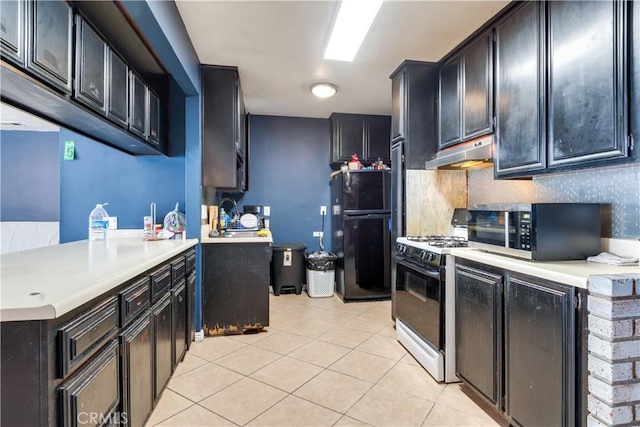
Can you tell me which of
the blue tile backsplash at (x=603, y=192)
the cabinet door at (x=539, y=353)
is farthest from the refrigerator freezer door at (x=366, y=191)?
the cabinet door at (x=539, y=353)

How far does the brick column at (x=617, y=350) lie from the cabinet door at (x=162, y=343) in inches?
77.6

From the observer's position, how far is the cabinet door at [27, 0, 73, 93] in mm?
1229

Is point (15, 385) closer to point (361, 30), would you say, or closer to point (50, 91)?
point (50, 91)

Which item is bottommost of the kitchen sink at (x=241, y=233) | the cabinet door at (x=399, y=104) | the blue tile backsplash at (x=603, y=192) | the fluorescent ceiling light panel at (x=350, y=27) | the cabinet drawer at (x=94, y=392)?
the cabinet drawer at (x=94, y=392)

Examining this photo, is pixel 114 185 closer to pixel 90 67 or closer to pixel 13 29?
pixel 90 67

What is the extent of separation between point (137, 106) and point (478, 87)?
250 centimetres

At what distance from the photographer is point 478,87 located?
2.28 metres

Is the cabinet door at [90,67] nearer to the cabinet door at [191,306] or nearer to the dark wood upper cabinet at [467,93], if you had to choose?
the cabinet door at [191,306]

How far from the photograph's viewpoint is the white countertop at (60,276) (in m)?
0.83

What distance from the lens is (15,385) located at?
2.72 feet

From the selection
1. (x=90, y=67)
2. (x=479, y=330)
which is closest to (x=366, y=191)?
(x=479, y=330)

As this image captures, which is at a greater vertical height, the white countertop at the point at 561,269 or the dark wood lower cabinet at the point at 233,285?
the white countertop at the point at 561,269

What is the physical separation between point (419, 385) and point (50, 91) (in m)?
2.60

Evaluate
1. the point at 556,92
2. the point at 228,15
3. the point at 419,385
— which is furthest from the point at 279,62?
the point at 419,385
